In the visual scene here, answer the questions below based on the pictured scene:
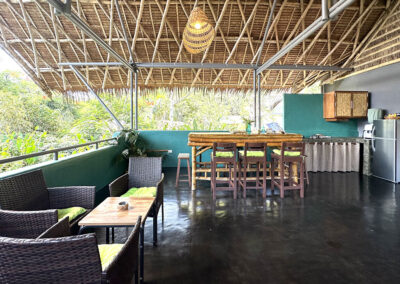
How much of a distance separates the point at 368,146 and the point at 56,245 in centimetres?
746

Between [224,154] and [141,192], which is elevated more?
[224,154]

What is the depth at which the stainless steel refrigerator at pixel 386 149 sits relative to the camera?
213 inches

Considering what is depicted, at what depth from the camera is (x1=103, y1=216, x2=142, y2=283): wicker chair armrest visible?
1194mm

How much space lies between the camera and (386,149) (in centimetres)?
568

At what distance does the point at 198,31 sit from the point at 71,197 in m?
3.41

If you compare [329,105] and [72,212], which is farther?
[329,105]

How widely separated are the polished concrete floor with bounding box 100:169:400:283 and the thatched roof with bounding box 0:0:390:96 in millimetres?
4907

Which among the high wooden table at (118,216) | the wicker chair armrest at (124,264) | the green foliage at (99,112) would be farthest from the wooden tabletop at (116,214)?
the green foliage at (99,112)

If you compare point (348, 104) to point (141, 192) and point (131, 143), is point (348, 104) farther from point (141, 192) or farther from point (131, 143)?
point (141, 192)

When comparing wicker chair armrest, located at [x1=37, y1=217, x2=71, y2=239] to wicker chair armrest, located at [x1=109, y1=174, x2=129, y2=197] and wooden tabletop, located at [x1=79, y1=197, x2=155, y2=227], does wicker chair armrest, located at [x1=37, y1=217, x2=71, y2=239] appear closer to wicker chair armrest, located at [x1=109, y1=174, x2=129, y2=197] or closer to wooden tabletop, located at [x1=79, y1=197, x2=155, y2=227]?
wooden tabletop, located at [x1=79, y1=197, x2=155, y2=227]

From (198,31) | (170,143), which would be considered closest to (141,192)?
(198,31)

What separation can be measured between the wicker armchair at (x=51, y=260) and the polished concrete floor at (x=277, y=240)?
113 centimetres

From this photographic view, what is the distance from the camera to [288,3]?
20.1 ft

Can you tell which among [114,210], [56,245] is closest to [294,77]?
[114,210]
